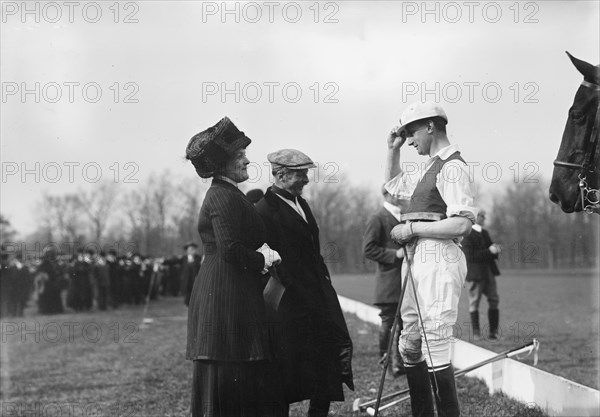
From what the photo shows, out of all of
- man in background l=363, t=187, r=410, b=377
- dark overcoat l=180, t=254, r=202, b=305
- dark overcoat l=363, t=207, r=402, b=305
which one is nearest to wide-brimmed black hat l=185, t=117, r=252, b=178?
man in background l=363, t=187, r=410, b=377

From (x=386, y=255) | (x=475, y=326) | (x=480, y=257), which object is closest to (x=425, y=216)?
(x=386, y=255)

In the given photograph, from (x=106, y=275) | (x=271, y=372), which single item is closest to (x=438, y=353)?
(x=271, y=372)

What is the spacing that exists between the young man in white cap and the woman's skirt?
3.45 feet

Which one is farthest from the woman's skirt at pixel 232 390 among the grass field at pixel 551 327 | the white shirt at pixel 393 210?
the white shirt at pixel 393 210

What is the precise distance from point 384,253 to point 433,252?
3.40m

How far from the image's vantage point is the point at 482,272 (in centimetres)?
1208

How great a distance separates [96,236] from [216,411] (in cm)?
3669

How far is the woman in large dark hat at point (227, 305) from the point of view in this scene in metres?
4.57

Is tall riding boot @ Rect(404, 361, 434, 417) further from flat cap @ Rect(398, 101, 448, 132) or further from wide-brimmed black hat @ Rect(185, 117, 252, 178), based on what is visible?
wide-brimmed black hat @ Rect(185, 117, 252, 178)

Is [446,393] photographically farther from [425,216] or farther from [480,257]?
[480,257]

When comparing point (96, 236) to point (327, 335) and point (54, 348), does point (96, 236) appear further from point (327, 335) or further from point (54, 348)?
point (327, 335)

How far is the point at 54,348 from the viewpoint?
14.5 m

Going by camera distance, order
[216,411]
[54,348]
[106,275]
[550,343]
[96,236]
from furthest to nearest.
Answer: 1. [96,236]
2. [106,275]
3. [54,348]
4. [550,343]
5. [216,411]

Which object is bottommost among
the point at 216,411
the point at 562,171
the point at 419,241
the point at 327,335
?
the point at 216,411
